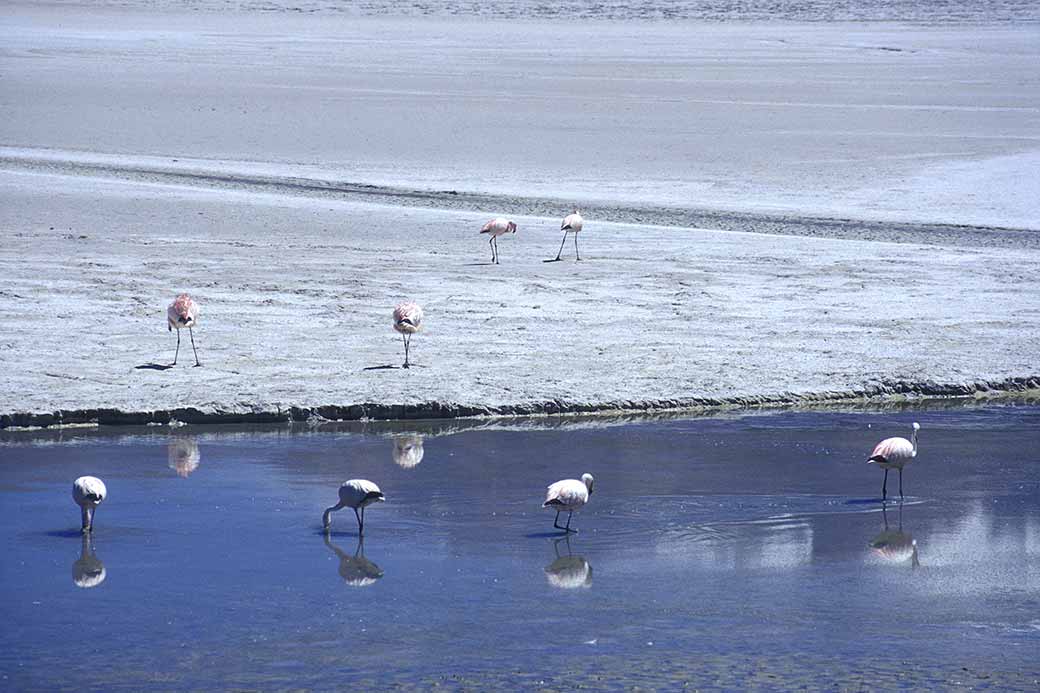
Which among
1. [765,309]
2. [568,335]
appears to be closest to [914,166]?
[765,309]

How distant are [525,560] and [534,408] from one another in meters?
3.17

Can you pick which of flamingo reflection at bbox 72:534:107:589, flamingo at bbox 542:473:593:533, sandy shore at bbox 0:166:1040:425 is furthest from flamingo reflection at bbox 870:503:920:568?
flamingo reflection at bbox 72:534:107:589

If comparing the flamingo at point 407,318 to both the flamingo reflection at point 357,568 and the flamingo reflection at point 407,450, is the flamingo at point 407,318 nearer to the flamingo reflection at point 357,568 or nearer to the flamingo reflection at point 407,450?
the flamingo reflection at point 407,450

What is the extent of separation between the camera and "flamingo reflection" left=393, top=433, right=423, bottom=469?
10.0 m

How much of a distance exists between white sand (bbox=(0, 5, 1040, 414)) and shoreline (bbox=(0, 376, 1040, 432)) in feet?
0.24

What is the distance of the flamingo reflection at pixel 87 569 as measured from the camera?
7805 mm

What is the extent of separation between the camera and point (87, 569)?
7977mm

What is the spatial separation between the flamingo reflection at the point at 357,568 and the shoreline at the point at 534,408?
268cm

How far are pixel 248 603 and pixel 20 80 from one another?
104 feet

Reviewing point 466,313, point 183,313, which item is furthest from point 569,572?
point 466,313

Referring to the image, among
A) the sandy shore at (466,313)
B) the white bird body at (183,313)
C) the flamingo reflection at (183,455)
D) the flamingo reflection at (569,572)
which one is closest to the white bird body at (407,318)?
the sandy shore at (466,313)

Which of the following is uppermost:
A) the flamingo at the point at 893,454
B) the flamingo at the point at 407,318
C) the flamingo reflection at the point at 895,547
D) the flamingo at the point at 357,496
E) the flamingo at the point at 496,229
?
the flamingo at the point at 496,229

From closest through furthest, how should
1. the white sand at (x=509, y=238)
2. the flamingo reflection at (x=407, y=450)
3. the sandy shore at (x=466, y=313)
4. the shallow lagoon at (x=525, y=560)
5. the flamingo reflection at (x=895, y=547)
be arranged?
the shallow lagoon at (x=525, y=560), the flamingo reflection at (x=895, y=547), the flamingo reflection at (x=407, y=450), the sandy shore at (x=466, y=313), the white sand at (x=509, y=238)

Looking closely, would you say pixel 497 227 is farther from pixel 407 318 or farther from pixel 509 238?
pixel 407 318
